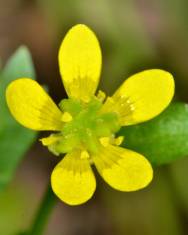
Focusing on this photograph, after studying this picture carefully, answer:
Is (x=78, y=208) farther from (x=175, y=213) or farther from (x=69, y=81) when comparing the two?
(x=69, y=81)

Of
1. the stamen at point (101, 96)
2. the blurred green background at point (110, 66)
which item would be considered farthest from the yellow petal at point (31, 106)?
the blurred green background at point (110, 66)

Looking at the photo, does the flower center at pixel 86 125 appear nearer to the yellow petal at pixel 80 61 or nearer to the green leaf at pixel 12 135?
the yellow petal at pixel 80 61

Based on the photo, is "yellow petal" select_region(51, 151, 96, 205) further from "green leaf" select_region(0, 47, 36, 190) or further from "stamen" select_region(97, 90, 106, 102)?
"green leaf" select_region(0, 47, 36, 190)

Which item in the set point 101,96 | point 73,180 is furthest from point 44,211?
point 101,96

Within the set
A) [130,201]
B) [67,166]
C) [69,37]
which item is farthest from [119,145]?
[130,201]

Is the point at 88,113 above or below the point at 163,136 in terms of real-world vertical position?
above

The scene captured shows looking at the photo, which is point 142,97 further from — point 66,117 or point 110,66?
point 110,66

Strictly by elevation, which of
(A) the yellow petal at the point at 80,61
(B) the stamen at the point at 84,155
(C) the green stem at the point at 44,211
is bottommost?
(C) the green stem at the point at 44,211
